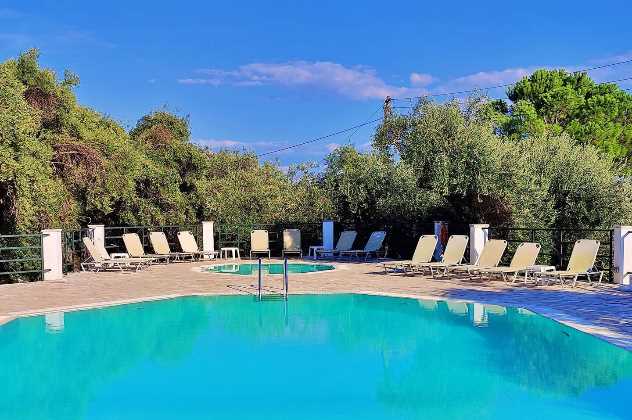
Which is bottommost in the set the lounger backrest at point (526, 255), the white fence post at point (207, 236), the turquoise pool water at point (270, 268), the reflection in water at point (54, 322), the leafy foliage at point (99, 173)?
the reflection in water at point (54, 322)

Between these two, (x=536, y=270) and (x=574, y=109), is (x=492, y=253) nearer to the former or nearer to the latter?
(x=536, y=270)

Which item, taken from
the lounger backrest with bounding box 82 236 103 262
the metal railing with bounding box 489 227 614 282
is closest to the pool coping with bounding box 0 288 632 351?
the lounger backrest with bounding box 82 236 103 262

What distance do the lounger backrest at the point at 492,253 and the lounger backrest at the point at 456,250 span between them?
743mm

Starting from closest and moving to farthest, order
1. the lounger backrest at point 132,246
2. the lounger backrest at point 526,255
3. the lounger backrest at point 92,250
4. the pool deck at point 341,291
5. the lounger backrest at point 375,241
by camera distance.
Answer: the pool deck at point 341,291
the lounger backrest at point 526,255
the lounger backrest at point 92,250
the lounger backrest at point 132,246
the lounger backrest at point 375,241

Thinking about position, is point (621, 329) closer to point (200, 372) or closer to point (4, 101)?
point (200, 372)

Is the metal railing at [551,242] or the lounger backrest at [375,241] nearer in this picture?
the metal railing at [551,242]

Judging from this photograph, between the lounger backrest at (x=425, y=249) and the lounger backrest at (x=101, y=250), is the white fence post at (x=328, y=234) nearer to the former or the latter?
the lounger backrest at (x=425, y=249)

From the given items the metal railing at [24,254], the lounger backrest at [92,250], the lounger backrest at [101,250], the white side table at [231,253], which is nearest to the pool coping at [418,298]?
the metal railing at [24,254]

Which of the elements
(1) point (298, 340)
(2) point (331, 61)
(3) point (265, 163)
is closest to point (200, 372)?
(1) point (298, 340)

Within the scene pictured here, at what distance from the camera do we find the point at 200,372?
7219 mm

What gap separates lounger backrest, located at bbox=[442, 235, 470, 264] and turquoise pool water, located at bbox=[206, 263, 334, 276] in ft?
12.3

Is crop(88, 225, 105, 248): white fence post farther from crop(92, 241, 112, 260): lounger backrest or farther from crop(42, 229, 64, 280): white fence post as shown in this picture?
crop(42, 229, 64, 280): white fence post

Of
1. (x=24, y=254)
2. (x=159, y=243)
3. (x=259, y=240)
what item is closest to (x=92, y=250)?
(x=24, y=254)

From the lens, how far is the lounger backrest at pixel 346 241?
2057 centimetres
